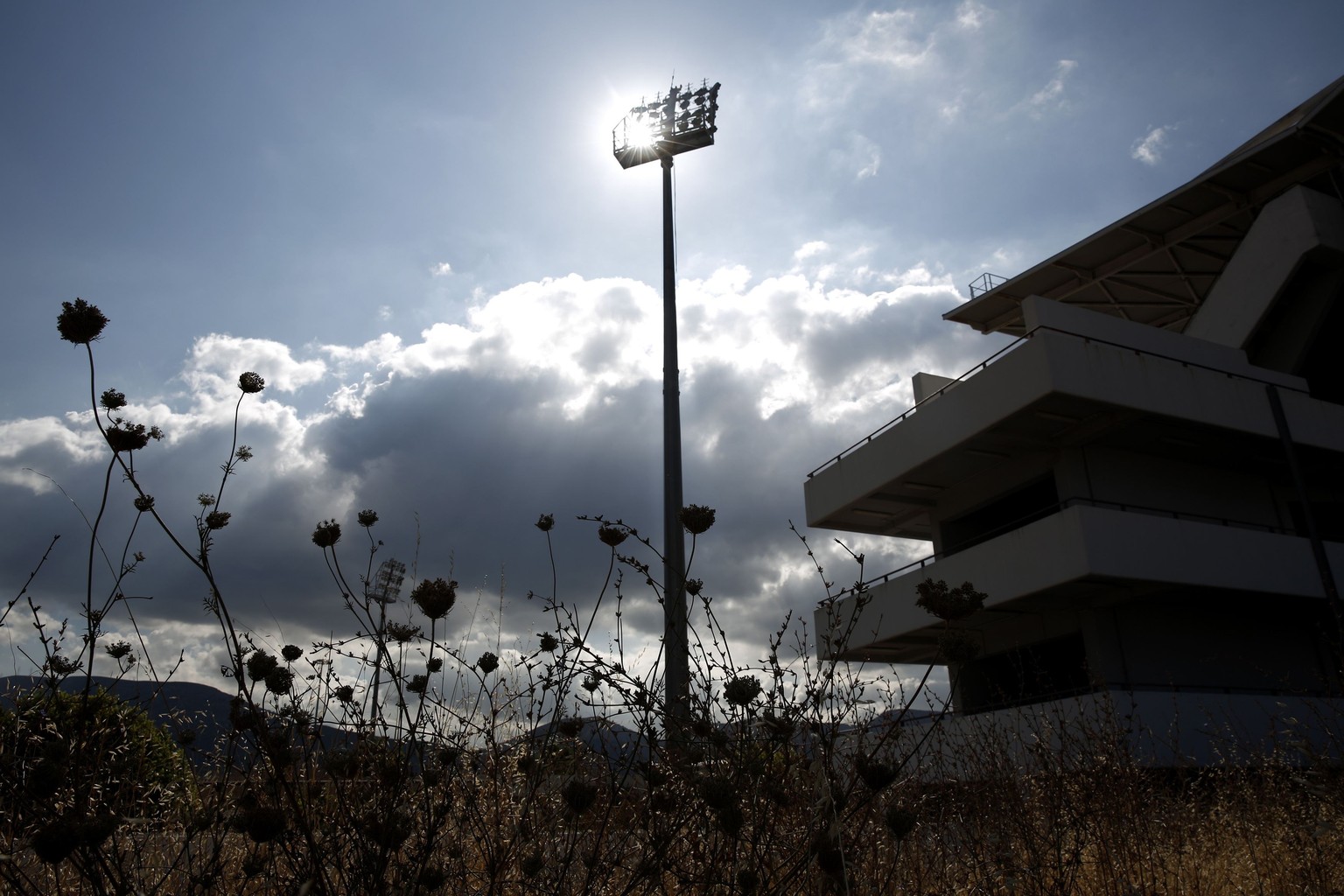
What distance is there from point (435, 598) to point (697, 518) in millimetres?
1117

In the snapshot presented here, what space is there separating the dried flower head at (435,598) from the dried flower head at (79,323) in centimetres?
137

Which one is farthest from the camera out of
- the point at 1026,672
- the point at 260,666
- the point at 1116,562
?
the point at 1026,672

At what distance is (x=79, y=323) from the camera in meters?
2.68

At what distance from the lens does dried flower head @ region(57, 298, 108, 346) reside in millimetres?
2666

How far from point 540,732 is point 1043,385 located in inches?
550

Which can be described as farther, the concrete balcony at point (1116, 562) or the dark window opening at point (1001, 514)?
the dark window opening at point (1001, 514)

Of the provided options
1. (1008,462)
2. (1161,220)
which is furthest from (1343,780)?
(1161,220)

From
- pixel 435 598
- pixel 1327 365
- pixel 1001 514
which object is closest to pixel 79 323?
pixel 435 598

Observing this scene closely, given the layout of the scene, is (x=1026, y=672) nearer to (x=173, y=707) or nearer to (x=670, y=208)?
(x=670, y=208)

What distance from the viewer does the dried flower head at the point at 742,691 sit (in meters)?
2.54

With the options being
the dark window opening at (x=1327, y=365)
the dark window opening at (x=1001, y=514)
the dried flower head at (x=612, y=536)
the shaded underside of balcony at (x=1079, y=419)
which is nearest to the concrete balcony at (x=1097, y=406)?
the shaded underside of balcony at (x=1079, y=419)

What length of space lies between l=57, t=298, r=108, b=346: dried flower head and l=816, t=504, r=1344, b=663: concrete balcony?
12.6m

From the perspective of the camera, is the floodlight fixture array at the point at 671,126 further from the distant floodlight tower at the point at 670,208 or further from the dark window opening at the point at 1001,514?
the dark window opening at the point at 1001,514

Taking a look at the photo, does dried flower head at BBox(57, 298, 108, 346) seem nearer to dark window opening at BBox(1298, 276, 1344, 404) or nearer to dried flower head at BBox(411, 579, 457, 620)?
dried flower head at BBox(411, 579, 457, 620)
